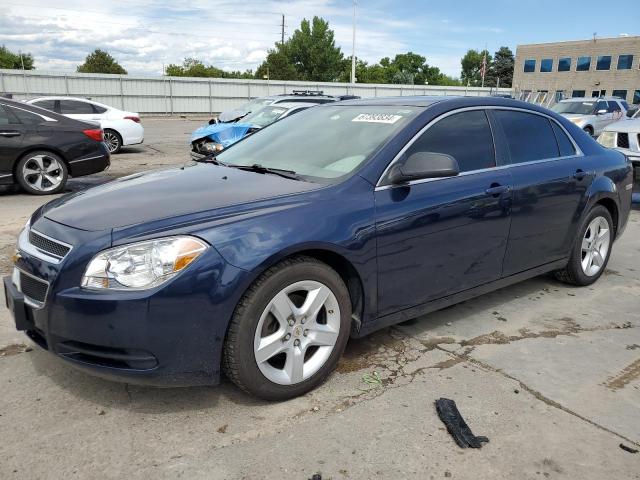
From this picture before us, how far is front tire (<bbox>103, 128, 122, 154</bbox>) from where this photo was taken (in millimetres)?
14367

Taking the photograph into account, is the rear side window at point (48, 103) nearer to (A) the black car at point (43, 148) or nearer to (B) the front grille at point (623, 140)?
(A) the black car at point (43, 148)

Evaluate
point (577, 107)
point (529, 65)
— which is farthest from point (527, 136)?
point (529, 65)

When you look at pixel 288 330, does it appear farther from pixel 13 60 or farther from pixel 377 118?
pixel 13 60

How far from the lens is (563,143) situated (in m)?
4.52

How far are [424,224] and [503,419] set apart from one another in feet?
3.82

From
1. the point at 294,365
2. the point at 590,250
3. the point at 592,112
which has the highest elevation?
the point at 592,112

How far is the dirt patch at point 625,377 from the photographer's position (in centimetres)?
321

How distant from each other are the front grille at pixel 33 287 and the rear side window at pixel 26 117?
6552mm

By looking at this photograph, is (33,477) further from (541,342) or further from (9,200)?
(9,200)

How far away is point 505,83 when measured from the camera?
372ft

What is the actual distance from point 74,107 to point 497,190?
13154 millimetres

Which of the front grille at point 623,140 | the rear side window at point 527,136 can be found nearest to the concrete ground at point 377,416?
the rear side window at point 527,136

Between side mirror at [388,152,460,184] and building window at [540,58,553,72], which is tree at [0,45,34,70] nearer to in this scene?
building window at [540,58,553,72]

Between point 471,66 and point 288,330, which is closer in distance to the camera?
point 288,330
